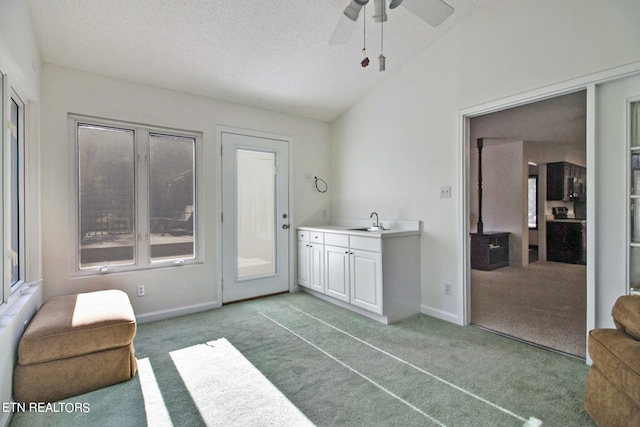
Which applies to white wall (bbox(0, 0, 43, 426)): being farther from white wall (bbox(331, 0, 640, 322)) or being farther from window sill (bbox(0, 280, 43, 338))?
white wall (bbox(331, 0, 640, 322))

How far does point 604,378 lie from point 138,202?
3.75 metres

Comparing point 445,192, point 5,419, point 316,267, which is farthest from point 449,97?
point 5,419

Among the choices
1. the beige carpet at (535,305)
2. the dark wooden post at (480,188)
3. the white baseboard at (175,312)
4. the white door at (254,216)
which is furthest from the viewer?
the dark wooden post at (480,188)

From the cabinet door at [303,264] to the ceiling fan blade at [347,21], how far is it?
2531 mm

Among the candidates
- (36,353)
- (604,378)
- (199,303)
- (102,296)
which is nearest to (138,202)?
(102,296)

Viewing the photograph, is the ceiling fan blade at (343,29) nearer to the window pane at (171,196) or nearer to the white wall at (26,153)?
the white wall at (26,153)

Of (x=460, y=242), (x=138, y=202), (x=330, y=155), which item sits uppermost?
(x=330, y=155)

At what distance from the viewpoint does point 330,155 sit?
15.5 ft

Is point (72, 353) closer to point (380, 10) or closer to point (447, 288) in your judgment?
point (380, 10)

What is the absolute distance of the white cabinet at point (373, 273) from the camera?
3.14 m

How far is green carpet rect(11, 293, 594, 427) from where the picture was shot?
1.76 metres

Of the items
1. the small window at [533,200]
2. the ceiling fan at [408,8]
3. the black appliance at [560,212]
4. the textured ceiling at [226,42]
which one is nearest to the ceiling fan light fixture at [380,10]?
the ceiling fan at [408,8]

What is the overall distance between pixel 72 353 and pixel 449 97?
3640mm

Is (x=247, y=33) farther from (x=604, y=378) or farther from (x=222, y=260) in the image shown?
(x=604, y=378)
